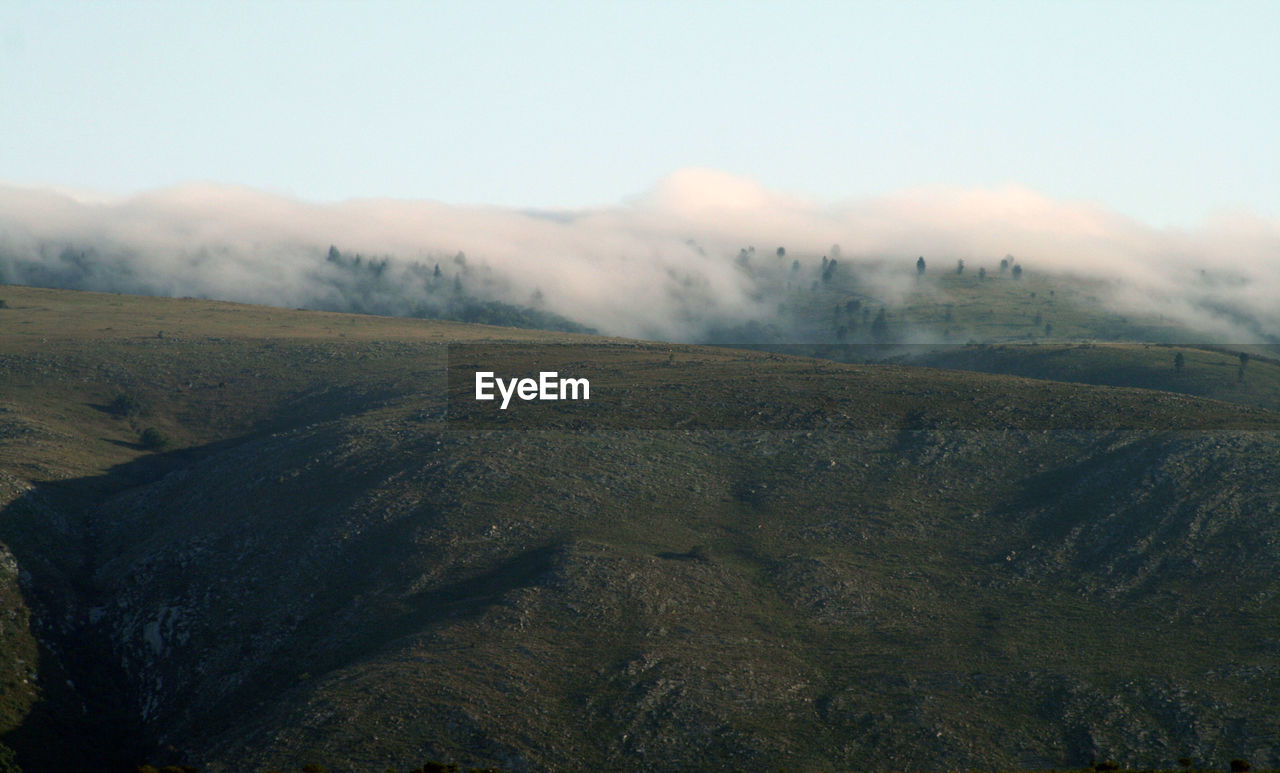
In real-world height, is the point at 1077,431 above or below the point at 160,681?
above

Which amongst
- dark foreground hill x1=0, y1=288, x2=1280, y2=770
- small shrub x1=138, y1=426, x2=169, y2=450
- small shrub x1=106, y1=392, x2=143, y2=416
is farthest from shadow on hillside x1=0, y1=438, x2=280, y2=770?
small shrub x1=106, y1=392, x2=143, y2=416

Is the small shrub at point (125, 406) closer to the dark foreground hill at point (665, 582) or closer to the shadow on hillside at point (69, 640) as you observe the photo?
the dark foreground hill at point (665, 582)

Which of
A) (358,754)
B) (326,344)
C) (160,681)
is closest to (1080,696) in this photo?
(358,754)

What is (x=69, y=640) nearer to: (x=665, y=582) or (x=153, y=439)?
(x=665, y=582)

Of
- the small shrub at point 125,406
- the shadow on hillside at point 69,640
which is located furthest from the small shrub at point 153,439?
the shadow on hillside at point 69,640

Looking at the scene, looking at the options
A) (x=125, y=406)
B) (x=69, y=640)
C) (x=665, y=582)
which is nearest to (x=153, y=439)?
(x=125, y=406)

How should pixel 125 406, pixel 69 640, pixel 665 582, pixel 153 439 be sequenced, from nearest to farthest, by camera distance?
pixel 69 640 < pixel 665 582 < pixel 153 439 < pixel 125 406

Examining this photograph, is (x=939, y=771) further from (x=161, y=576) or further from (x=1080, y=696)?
(x=161, y=576)
